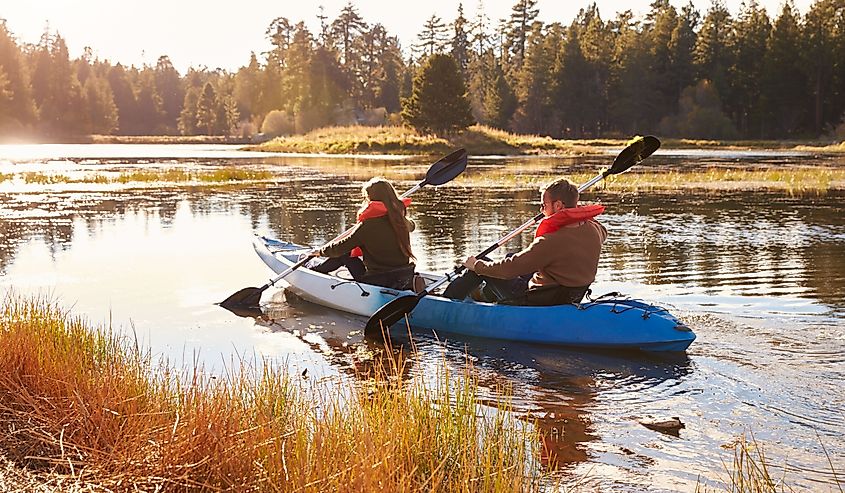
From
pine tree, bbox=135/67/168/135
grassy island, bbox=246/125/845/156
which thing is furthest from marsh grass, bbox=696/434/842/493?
pine tree, bbox=135/67/168/135

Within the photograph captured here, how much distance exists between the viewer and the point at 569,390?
23.5 feet

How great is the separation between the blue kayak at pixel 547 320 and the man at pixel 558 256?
17 cm

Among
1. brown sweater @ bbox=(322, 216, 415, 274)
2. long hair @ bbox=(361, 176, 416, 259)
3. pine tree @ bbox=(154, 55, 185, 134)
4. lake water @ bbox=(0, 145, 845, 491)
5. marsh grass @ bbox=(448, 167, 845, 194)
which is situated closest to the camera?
lake water @ bbox=(0, 145, 845, 491)

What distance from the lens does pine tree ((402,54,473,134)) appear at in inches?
2200

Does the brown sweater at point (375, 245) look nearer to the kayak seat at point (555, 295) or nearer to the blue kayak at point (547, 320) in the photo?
the blue kayak at point (547, 320)

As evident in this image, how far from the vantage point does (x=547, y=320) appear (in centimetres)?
835

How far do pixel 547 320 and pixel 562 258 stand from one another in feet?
2.00

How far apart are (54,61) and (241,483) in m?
103

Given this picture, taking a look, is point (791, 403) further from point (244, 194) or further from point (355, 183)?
point (355, 183)

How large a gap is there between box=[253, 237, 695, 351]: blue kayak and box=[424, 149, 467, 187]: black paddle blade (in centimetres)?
202

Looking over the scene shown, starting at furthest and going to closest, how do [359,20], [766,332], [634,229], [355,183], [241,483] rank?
[359,20], [355,183], [634,229], [766,332], [241,483]

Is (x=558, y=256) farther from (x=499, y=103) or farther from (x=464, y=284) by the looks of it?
(x=499, y=103)

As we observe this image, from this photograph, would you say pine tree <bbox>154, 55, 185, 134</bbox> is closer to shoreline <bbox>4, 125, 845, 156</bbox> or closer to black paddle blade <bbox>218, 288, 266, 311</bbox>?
shoreline <bbox>4, 125, 845, 156</bbox>

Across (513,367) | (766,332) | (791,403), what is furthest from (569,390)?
(766,332)
